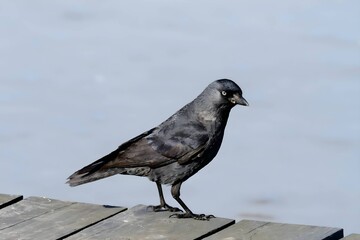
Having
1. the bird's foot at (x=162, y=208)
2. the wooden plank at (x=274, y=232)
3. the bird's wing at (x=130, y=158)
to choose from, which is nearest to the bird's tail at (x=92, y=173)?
the bird's wing at (x=130, y=158)

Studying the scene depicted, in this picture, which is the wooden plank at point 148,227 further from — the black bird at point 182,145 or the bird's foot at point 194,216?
the black bird at point 182,145

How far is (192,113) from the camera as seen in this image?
902cm

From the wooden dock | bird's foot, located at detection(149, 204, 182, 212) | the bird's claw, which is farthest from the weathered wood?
the bird's claw

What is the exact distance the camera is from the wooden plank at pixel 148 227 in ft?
25.7

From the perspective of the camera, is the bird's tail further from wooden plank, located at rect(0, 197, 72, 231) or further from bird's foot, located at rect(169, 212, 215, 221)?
bird's foot, located at rect(169, 212, 215, 221)

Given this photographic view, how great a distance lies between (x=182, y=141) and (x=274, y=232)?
138 cm

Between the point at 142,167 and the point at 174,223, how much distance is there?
3.07ft

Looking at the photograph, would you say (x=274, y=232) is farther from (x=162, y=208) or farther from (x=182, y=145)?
(x=182, y=145)

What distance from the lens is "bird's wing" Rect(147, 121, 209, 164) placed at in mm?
8930

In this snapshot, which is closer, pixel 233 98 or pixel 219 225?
pixel 219 225

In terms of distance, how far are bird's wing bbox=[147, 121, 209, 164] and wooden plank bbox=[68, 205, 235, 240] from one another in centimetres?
72

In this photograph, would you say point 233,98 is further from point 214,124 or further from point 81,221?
point 81,221

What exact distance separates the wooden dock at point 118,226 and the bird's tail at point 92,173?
34cm

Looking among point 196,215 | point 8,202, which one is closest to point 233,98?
point 196,215
